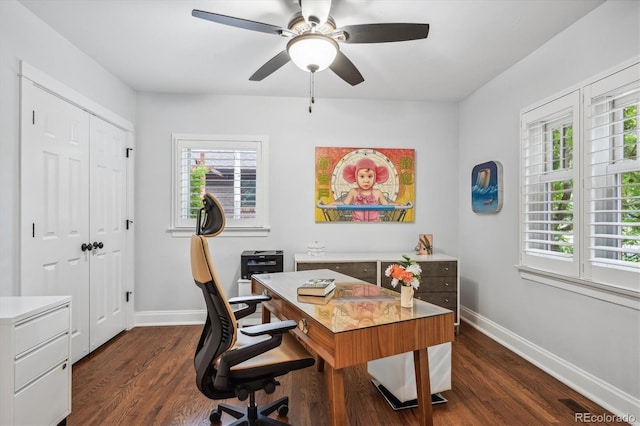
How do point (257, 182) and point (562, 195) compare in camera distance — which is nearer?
point (562, 195)

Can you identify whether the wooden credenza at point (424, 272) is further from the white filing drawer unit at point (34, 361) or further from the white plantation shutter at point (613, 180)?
the white filing drawer unit at point (34, 361)

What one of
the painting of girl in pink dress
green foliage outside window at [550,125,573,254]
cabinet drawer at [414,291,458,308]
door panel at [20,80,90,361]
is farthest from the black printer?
green foliage outside window at [550,125,573,254]

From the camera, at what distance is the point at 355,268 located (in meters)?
3.58

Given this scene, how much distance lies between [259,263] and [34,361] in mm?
2077

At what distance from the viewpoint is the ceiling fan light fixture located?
196cm

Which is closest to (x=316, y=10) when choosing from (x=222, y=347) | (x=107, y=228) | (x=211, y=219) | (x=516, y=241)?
(x=211, y=219)

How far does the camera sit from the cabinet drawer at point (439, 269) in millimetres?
3604

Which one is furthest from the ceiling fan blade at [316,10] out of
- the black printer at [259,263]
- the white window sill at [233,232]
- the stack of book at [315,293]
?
the white window sill at [233,232]

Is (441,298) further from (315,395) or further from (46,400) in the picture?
(46,400)

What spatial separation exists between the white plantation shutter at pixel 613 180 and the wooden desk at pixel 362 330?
1318 millimetres

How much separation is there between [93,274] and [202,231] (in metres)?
2.13

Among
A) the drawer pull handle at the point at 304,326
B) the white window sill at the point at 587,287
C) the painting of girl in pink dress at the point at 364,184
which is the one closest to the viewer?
the drawer pull handle at the point at 304,326

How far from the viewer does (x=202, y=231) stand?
1649 mm

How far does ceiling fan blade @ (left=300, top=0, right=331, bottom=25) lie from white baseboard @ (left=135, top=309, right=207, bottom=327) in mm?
3278
